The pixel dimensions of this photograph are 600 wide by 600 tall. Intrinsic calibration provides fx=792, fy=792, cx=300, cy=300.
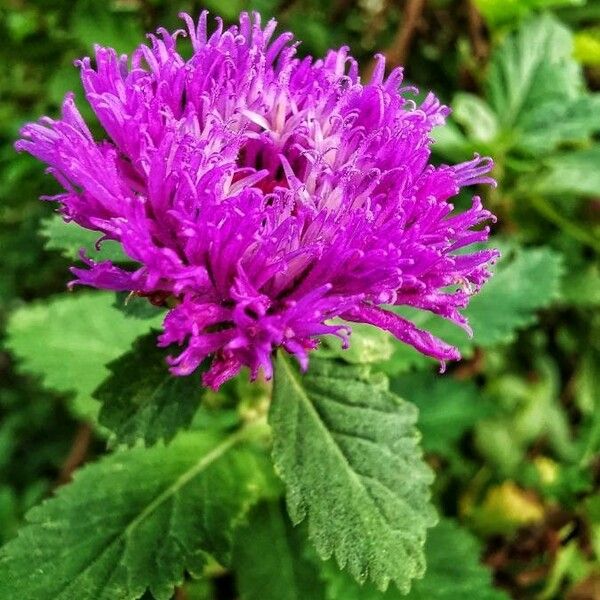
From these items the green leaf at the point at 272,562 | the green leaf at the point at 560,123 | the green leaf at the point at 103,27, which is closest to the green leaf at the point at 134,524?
the green leaf at the point at 272,562

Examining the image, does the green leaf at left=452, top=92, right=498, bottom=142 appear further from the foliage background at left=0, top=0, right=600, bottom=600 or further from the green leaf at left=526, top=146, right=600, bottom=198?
the green leaf at left=526, top=146, right=600, bottom=198

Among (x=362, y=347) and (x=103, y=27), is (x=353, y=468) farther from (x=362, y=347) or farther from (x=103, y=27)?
(x=103, y=27)

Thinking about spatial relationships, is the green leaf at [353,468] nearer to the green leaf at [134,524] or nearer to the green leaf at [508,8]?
the green leaf at [134,524]

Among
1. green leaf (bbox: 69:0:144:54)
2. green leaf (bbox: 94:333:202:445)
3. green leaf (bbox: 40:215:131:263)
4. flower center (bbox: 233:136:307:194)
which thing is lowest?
green leaf (bbox: 94:333:202:445)

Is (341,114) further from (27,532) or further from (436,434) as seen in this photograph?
(436,434)

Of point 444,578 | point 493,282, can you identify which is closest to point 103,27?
point 493,282

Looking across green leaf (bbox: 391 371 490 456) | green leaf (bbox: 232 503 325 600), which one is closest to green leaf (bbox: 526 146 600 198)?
green leaf (bbox: 391 371 490 456)
